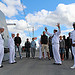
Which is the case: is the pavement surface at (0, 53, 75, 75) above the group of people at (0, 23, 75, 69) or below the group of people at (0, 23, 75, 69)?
below

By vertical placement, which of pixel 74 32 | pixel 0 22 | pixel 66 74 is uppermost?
pixel 0 22

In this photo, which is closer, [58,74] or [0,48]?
[58,74]

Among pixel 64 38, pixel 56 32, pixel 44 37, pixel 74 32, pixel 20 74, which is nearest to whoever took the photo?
pixel 20 74

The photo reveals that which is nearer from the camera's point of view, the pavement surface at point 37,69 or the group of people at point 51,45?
the pavement surface at point 37,69

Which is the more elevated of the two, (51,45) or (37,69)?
(51,45)

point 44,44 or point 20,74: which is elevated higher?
point 44,44

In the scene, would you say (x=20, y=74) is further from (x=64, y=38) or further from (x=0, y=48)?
(x=64, y=38)

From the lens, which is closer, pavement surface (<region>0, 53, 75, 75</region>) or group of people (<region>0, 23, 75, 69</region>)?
pavement surface (<region>0, 53, 75, 75</region>)

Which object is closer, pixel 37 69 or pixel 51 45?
pixel 37 69

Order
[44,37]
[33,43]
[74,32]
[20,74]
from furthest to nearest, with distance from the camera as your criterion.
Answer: [33,43]
[44,37]
[74,32]
[20,74]

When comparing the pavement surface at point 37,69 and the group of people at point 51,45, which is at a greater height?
the group of people at point 51,45

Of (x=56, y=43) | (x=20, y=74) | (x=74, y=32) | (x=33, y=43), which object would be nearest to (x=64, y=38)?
(x=33, y=43)

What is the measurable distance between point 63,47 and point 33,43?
2.85m

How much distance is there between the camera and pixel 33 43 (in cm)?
1066
